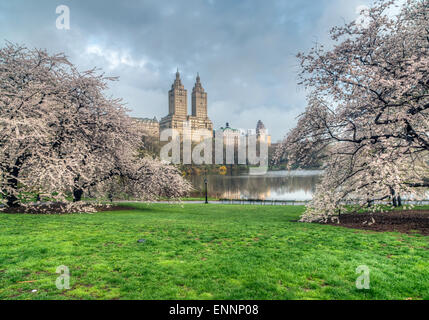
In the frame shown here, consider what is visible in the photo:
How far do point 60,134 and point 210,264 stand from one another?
1619 cm

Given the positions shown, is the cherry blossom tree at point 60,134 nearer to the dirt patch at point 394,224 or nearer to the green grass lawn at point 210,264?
the green grass lawn at point 210,264

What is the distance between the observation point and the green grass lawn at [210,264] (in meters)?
5.00

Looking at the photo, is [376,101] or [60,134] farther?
[60,134]

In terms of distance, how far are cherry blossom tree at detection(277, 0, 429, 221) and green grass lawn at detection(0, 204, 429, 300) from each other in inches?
132

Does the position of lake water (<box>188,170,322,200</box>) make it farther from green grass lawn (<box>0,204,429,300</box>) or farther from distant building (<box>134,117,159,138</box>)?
green grass lawn (<box>0,204,429,300</box>)

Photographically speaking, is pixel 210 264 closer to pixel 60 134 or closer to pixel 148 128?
pixel 60 134

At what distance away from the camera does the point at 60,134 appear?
1845 centimetres

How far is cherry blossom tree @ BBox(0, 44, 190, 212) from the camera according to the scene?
616 inches

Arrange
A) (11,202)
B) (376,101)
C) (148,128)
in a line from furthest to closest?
(148,128)
(11,202)
(376,101)

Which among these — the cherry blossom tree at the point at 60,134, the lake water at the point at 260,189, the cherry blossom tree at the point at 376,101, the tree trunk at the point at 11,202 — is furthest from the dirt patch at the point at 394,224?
the tree trunk at the point at 11,202

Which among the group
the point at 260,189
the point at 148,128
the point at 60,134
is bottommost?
the point at 260,189

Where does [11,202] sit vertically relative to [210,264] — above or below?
above

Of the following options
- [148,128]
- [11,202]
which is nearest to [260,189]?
[11,202]

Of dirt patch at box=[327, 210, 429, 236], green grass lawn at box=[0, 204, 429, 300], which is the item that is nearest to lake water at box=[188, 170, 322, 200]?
dirt patch at box=[327, 210, 429, 236]
